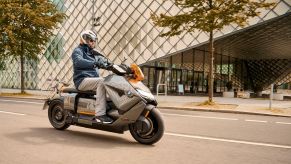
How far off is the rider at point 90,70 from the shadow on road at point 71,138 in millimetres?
381

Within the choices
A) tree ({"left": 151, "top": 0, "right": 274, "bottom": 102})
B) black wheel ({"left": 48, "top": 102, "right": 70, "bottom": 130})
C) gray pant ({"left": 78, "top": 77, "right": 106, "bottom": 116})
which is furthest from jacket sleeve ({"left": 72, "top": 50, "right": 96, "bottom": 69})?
tree ({"left": 151, "top": 0, "right": 274, "bottom": 102})

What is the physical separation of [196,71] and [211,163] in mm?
32785

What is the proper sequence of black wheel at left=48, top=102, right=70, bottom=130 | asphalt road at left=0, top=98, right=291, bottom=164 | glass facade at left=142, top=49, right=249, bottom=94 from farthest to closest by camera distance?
glass facade at left=142, top=49, right=249, bottom=94 → black wheel at left=48, top=102, right=70, bottom=130 → asphalt road at left=0, top=98, right=291, bottom=164

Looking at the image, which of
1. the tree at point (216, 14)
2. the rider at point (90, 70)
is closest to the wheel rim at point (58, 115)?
the rider at point (90, 70)

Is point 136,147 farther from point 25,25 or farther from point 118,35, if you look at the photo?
point 118,35

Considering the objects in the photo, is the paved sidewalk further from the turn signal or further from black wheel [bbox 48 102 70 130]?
the turn signal

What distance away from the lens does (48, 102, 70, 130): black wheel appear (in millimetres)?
6534

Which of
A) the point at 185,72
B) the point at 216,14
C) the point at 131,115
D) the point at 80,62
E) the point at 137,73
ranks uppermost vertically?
the point at 216,14

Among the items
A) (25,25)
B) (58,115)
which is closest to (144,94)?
(58,115)

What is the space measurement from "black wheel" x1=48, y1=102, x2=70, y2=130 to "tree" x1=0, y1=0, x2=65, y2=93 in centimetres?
1744

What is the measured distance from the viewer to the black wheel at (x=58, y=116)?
6.53 metres

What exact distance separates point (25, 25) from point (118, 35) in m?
11.9

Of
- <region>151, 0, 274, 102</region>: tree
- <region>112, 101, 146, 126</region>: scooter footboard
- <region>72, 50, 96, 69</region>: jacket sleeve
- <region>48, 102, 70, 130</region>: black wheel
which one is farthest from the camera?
<region>151, 0, 274, 102</region>: tree

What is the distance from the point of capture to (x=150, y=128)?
529cm
